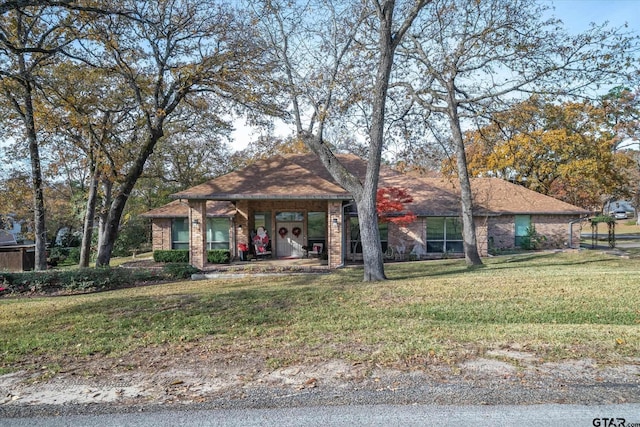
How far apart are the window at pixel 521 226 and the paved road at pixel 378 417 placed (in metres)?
21.9

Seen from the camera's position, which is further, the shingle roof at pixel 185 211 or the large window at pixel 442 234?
the large window at pixel 442 234

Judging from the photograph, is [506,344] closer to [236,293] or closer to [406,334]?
[406,334]

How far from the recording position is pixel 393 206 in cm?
1973

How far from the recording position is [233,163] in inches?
1309

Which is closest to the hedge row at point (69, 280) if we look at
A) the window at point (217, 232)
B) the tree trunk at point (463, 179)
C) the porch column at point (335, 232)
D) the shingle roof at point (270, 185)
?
the shingle roof at point (270, 185)

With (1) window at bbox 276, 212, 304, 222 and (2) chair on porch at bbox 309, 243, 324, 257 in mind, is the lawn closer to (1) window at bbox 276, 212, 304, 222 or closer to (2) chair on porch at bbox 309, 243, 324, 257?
(2) chair on porch at bbox 309, 243, 324, 257

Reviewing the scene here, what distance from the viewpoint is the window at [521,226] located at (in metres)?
24.1

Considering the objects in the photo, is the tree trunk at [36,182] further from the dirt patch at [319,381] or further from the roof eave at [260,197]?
the dirt patch at [319,381]

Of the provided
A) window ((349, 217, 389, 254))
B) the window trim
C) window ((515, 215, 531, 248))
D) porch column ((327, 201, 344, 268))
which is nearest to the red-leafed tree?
window ((349, 217, 389, 254))

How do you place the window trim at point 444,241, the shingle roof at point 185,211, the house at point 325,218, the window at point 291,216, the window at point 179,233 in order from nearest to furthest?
the house at point 325,218 → the window at point 291,216 → the shingle roof at point 185,211 → the window trim at point 444,241 → the window at point 179,233

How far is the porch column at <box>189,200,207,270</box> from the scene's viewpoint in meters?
16.7

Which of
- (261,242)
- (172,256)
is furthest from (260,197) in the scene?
(172,256)

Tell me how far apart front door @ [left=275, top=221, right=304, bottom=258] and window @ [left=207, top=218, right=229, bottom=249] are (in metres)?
2.82

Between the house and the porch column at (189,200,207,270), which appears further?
the house
